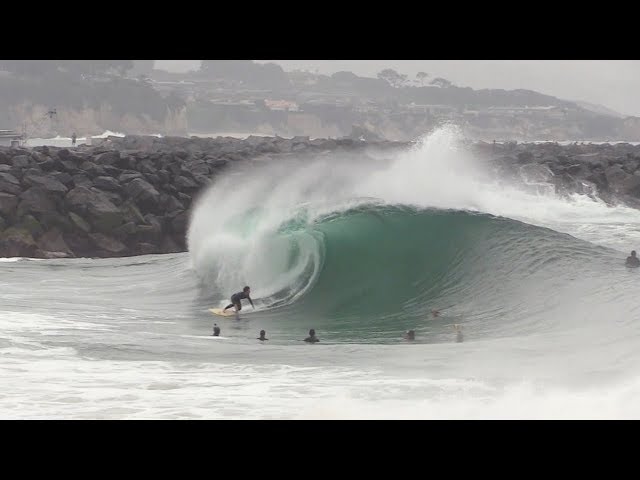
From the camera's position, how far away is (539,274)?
49.4ft

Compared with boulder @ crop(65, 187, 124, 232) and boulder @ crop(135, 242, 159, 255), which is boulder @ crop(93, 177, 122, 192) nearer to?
boulder @ crop(65, 187, 124, 232)

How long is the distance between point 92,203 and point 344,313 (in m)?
10.4

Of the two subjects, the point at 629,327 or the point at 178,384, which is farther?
the point at 629,327

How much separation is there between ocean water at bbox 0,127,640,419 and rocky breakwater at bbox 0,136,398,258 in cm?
110

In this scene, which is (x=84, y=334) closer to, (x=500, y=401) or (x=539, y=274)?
(x=500, y=401)

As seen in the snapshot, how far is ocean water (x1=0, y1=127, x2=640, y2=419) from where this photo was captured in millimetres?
7891

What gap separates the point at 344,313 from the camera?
14477mm

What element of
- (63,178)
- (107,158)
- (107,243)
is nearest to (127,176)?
(63,178)

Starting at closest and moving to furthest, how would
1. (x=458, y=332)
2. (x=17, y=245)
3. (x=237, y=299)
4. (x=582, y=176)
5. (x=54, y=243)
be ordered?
1. (x=458, y=332)
2. (x=237, y=299)
3. (x=17, y=245)
4. (x=54, y=243)
5. (x=582, y=176)

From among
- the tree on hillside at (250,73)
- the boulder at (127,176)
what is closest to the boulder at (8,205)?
the boulder at (127,176)

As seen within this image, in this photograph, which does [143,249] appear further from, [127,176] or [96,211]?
[127,176]

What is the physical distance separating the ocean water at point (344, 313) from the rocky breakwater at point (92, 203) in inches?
43.3
